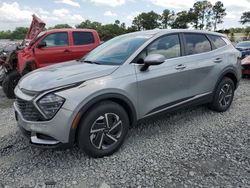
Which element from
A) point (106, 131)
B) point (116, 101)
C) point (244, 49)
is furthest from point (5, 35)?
point (106, 131)

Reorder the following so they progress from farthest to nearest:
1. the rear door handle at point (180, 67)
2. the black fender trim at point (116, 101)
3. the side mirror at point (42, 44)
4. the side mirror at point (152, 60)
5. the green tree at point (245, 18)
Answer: the green tree at point (245, 18)
the side mirror at point (42, 44)
the rear door handle at point (180, 67)
the side mirror at point (152, 60)
the black fender trim at point (116, 101)

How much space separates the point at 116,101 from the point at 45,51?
490 cm

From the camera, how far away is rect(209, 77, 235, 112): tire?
16.0ft

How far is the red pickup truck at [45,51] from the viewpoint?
7.01 meters

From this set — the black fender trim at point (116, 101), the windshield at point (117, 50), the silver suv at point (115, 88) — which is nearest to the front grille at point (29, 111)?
the silver suv at point (115, 88)

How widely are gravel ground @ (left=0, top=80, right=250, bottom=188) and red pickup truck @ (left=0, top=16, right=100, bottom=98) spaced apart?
111 inches

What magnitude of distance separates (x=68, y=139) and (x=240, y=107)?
13.0ft

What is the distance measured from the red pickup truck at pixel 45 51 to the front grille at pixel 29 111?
13.0ft

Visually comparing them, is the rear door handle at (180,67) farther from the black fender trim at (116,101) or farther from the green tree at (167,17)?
the green tree at (167,17)

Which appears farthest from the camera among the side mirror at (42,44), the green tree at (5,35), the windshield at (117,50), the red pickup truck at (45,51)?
the green tree at (5,35)

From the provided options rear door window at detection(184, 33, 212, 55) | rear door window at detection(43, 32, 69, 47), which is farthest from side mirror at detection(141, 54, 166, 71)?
rear door window at detection(43, 32, 69, 47)

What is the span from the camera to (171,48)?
13.6ft

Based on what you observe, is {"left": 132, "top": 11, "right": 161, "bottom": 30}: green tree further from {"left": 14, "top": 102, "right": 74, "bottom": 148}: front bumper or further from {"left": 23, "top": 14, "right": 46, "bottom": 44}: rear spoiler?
{"left": 14, "top": 102, "right": 74, "bottom": 148}: front bumper

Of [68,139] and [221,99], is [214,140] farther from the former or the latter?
[68,139]
